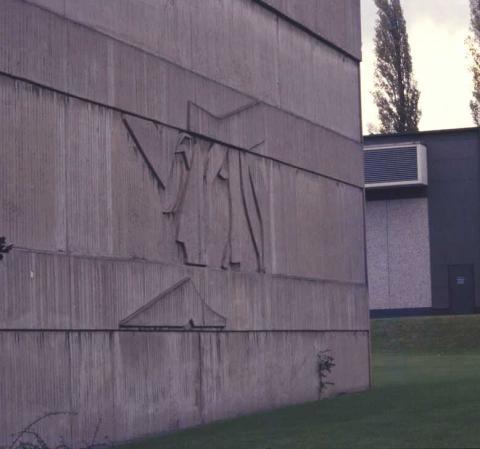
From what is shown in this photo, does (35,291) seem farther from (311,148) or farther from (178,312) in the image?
(311,148)

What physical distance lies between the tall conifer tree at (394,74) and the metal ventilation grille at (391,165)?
1731cm

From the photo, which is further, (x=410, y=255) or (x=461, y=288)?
(x=461, y=288)

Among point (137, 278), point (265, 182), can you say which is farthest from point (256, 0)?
point (137, 278)

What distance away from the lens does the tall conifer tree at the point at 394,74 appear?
69688 millimetres

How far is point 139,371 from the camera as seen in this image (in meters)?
19.9

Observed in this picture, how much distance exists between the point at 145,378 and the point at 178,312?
160cm

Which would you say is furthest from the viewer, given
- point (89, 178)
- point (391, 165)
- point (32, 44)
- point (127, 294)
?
point (391, 165)

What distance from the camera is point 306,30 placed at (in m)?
27.6

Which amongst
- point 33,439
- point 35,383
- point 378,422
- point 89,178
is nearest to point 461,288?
point 378,422

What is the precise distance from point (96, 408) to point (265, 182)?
7702 mm

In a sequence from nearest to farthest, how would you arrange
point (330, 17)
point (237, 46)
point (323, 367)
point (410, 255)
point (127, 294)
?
point (127, 294) → point (237, 46) → point (323, 367) → point (330, 17) → point (410, 255)

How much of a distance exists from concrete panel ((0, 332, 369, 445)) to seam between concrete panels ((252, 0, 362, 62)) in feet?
21.9

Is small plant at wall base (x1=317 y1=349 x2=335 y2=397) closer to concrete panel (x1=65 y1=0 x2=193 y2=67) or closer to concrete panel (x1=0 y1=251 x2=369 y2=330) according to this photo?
concrete panel (x1=0 y1=251 x2=369 y2=330)

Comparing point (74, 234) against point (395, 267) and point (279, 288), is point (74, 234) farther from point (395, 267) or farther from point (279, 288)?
point (395, 267)
